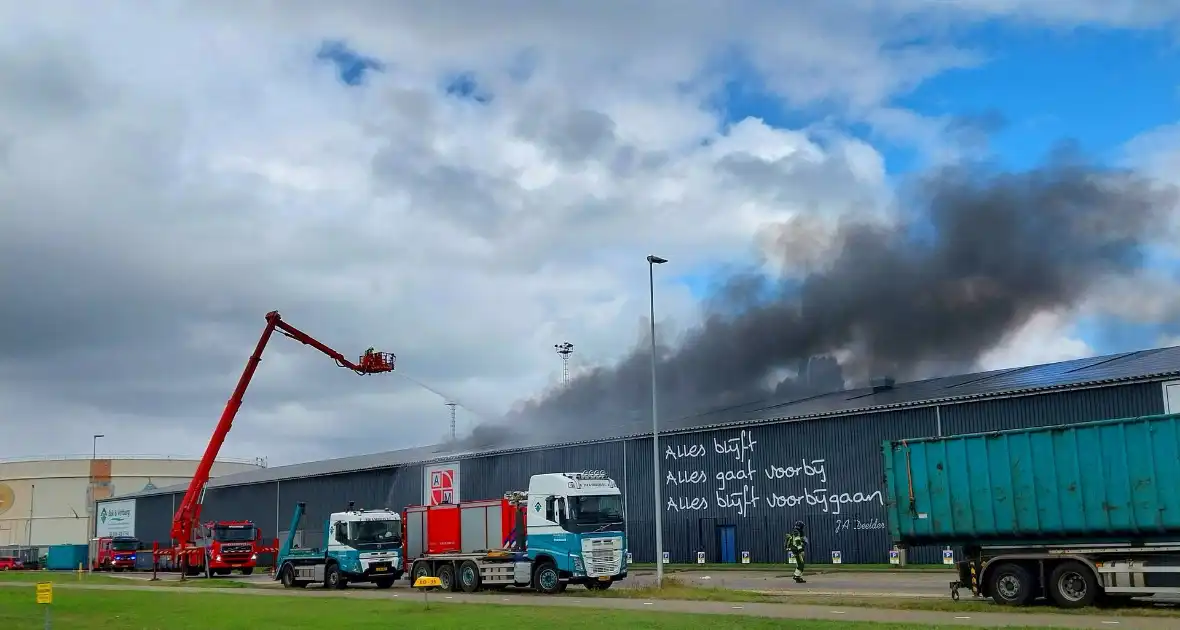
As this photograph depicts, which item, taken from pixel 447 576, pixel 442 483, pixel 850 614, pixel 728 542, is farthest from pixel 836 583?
pixel 442 483

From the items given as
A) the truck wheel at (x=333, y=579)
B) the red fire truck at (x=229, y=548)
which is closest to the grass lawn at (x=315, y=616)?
the truck wheel at (x=333, y=579)

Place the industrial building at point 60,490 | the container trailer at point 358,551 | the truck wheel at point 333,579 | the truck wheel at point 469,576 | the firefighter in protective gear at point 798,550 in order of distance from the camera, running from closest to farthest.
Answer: the firefighter in protective gear at point 798,550, the truck wheel at point 469,576, the container trailer at point 358,551, the truck wheel at point 333,579, the industrial building at point 60,490

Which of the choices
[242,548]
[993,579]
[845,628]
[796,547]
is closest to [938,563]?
[796,547]

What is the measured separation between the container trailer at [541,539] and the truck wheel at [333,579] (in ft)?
13.9

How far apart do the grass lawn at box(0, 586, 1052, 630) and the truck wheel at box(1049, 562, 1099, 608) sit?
17.4 feet

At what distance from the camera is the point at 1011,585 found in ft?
69.4

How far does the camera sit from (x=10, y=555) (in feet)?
267

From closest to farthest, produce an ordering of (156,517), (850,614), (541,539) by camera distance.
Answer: (850,614)
(541,539)
(156,517)

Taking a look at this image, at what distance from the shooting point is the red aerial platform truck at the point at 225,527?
1966 inches

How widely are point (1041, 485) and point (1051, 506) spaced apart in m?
0.48

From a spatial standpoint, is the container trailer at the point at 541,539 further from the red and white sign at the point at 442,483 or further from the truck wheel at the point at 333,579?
the red and white sign at the point at 442,483

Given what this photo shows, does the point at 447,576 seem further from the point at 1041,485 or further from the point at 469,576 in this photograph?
the point at 1041,485

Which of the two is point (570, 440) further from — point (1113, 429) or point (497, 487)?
point (1113, 429)

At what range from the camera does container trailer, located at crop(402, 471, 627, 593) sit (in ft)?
94.6
